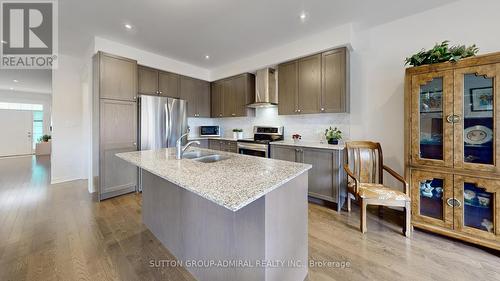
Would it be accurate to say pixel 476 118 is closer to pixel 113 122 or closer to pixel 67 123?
pixel 113 122

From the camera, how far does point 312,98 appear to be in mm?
3209

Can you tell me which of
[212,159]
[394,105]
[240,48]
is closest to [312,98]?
[394,105]

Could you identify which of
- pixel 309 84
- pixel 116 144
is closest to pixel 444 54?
pixel 309 84

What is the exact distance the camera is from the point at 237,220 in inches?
47.0

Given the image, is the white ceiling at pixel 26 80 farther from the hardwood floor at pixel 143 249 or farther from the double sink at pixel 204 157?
the double sink at pixel 204 157

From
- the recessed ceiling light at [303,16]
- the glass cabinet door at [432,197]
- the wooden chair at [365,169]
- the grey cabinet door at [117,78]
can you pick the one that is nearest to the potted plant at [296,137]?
the wooden chair at [365,169]

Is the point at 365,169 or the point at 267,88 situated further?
the point at 267,88

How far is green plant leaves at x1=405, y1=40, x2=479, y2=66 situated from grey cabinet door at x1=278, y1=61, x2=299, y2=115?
1628 mm

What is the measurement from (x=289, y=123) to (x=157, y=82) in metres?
2.79

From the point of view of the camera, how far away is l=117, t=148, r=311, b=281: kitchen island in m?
1.06

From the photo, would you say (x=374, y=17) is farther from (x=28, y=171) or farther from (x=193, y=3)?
(x=28, y=171)

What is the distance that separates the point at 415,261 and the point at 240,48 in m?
3.78

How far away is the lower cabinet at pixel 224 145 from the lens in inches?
162

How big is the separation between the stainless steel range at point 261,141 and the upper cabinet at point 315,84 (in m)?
0.49
